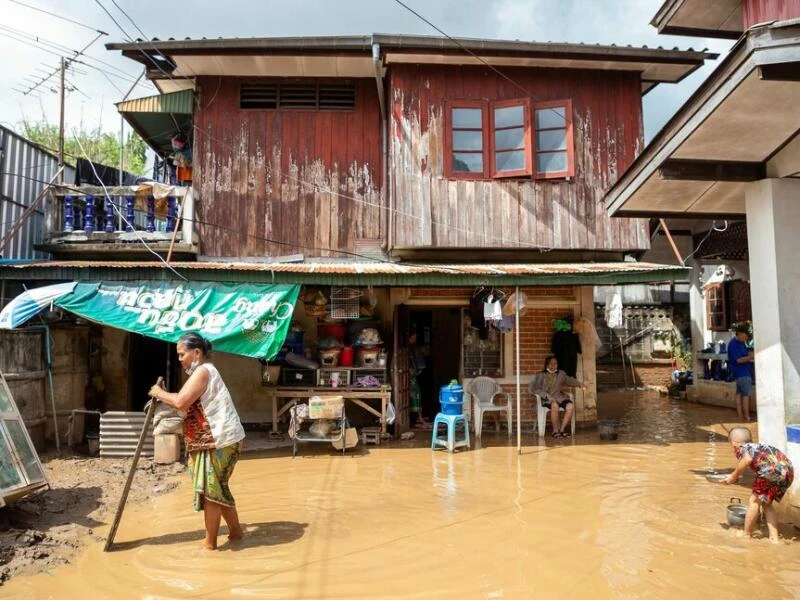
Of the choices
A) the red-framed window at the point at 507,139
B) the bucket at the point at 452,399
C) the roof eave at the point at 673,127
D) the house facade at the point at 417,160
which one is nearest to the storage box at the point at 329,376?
the house facade at the point at 417,160

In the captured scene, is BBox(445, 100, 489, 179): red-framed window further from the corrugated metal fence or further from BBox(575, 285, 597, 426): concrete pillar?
the corrugated metal fence

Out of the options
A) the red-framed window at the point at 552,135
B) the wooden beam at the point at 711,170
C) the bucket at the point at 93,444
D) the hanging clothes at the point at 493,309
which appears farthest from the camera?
Answer: the red-framed window at the point at 552,135

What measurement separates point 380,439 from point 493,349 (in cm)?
277

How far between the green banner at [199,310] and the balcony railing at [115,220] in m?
1.80

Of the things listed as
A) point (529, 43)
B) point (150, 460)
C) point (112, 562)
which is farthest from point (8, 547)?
point (529, 43)

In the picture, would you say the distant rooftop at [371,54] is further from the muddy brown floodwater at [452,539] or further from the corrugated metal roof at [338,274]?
the muddy brown floodwater at [452,539]

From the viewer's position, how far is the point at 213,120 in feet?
36.9

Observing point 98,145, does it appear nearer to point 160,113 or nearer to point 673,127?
point 160,113

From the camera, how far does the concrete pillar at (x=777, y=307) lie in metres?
5.71

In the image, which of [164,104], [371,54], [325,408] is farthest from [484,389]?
[164,104]

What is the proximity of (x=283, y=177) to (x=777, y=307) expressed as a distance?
27.5 feet

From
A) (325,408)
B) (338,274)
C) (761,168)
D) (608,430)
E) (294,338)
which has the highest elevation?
(761,168)

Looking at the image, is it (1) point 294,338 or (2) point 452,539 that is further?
(1) point 294,338

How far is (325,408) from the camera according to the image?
8797 mm
